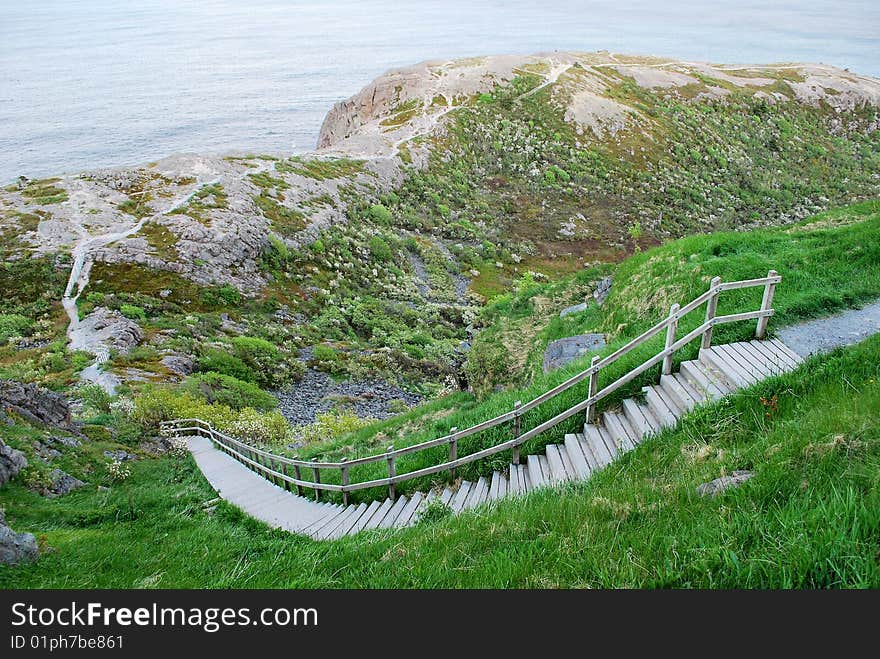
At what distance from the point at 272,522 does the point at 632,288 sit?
13.7 metres

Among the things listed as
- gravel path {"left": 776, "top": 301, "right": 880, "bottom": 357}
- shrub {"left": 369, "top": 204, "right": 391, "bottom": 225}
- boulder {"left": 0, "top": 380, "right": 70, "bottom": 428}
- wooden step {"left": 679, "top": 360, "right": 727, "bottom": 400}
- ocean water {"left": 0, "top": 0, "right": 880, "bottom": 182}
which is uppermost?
ocean water {"left": 0, "top": 0, "right": 880, "bottom": 182}

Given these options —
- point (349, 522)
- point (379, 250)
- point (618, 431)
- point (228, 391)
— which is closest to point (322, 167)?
point (379, 250)

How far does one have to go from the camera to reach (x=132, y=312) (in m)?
25.8

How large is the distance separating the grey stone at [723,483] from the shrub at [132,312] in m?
26.9

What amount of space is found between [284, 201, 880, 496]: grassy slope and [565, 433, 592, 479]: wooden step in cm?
51

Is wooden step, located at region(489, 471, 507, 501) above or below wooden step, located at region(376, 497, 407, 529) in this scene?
above

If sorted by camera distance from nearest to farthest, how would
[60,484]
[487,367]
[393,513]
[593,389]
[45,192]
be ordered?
[393,513] < [593,389] < [60,484] < [487,367] < [45,192]

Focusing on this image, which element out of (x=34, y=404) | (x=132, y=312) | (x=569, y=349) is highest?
(x=569, y=349)

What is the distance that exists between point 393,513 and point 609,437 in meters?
3.93

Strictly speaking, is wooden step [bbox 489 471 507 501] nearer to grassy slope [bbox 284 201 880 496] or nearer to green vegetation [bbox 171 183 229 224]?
grassy slope [bbox 284 201 880 496]

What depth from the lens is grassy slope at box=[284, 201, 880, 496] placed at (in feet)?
32.7

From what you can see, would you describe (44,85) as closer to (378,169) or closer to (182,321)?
(378,169)

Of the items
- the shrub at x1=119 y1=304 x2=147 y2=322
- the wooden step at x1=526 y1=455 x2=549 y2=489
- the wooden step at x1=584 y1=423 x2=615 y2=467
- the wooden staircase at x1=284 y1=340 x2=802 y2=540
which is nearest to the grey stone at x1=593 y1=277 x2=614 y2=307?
the wooden staircase at x1=284 y1=340 x2=802 y2=540

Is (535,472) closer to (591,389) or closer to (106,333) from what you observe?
(591,389)
